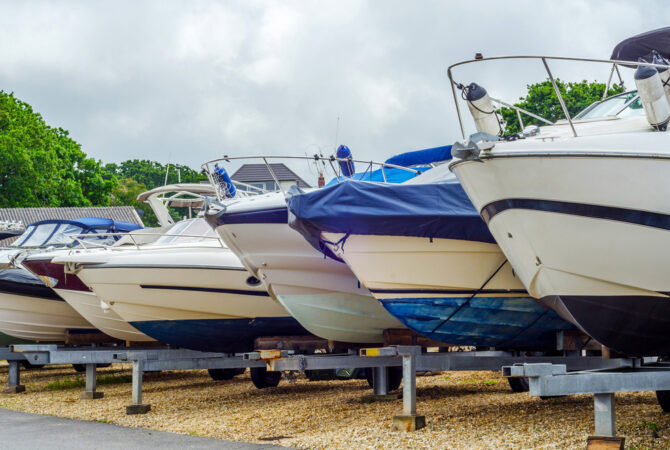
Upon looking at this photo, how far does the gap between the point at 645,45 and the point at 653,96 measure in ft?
10.0

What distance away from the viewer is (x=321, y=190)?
7.06m

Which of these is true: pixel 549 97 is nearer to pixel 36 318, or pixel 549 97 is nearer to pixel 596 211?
pixel 36 318

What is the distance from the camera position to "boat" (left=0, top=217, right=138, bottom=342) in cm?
1263

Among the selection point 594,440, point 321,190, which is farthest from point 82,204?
point 594,440

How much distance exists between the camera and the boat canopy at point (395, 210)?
688 centimetres

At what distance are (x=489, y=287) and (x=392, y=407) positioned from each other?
192 cm

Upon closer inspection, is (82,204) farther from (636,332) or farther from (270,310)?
(636,332)

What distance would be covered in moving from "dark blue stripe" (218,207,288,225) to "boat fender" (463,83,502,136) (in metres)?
2.56

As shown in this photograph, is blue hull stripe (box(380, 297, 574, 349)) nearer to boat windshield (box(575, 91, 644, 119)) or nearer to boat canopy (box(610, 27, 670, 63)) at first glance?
boat windshield (box(575, 91, 644, 119))

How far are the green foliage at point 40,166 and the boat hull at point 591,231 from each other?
117 feet

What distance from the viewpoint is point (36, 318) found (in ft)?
42.6

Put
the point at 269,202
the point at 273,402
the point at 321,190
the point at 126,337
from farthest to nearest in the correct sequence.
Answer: the point at 126,337
the point at 273,402
the point at 269,202
the point at 321,190

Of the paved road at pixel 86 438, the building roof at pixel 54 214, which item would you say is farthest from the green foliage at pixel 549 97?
the paved road at pixel 86 438

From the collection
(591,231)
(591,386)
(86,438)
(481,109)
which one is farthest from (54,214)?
(591,386)
